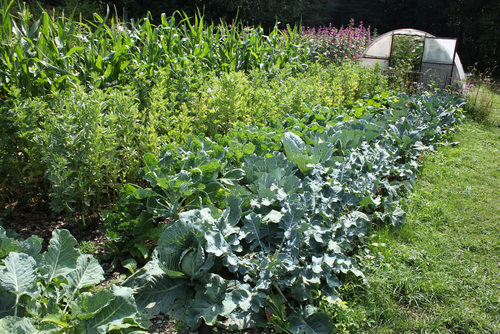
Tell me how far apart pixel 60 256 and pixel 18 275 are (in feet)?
0.78

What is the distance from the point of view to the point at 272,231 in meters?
2.21

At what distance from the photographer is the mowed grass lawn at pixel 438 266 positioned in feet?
6.83

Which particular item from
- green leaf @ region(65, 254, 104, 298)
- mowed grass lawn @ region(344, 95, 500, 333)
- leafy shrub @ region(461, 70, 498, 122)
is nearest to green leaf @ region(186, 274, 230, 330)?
green leaf @ region(65, 254, 104, 298)

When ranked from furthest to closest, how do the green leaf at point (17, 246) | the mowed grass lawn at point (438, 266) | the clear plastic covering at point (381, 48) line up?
the clear plastic covering at point (381, 48) → the mowed grass lawn at point (438, 266) → the green leaf at point (17, 246)

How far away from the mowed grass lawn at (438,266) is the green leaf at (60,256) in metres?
1.62

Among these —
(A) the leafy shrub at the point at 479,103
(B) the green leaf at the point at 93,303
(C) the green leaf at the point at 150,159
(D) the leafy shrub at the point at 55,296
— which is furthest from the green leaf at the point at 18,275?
(A) the leafy shrub at the point at 479,103

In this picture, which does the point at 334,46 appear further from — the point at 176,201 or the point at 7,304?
the point at 7,304

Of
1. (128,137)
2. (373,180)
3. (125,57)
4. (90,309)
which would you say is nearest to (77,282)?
(90,309)

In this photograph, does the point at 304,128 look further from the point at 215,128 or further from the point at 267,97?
the point at 215,128

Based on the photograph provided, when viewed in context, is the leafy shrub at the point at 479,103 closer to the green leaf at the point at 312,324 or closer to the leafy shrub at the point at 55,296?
the green leaf at the point at 312,324

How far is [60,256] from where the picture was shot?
1728 millimetres

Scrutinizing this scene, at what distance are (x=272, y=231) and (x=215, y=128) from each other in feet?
5.53

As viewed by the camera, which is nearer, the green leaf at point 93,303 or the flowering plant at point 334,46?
the green leaf at point 93,303

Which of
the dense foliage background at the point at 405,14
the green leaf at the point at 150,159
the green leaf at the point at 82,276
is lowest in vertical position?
the green leaf at the point at 82,276
